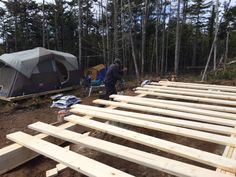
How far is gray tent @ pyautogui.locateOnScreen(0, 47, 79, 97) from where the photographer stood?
915 centimetres

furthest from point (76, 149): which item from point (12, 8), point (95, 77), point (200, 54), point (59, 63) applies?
point (200, 54)

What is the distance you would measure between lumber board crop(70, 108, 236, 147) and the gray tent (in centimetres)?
584

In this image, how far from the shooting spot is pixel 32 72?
939 cm

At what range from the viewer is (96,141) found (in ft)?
9.07

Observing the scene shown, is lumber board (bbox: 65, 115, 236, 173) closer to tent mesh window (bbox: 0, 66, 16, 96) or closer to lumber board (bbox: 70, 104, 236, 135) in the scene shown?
lumber board (bbox: 70, 104, 236, 135)

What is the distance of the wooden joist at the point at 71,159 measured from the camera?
2150 millimetres

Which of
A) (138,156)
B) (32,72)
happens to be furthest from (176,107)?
(32,72)

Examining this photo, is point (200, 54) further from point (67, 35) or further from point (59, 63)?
point (59, 63)

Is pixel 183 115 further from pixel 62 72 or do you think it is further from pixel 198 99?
pixel 62 72

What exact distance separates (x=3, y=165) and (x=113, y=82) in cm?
433

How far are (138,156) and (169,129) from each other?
32.1 inches

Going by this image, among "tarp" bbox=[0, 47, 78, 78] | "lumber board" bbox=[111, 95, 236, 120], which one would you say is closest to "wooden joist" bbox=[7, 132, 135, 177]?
"lumber board" bbox=[111, 95, 236, 120]

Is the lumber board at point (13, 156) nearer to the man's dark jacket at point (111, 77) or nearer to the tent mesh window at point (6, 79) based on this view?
the man's dark jacket at point (111, 77)

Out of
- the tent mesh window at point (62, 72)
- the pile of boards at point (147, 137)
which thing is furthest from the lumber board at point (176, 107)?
the tent mesh window at point (62, 72)
